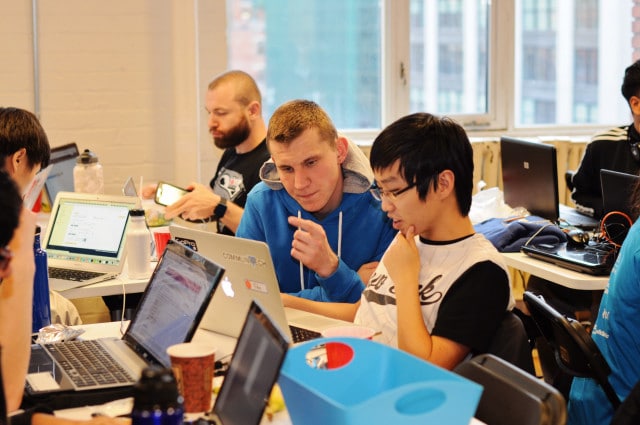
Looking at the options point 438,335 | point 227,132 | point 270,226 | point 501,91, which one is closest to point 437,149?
point 438,335

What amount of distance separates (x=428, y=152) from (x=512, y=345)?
48cm

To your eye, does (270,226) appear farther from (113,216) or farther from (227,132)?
(227,132)

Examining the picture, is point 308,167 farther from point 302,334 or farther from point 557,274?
point 557,274

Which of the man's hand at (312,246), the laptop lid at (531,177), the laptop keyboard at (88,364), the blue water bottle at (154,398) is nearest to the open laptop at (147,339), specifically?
the laptop keyboard at (88,364)

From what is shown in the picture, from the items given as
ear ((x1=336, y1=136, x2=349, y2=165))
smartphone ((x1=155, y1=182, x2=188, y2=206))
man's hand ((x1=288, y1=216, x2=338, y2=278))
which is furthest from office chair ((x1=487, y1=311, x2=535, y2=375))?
smartphone ((x1=155, y1=182, x2=188, y2=206))

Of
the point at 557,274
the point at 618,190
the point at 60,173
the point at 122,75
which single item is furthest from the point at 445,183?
the point at 122,75

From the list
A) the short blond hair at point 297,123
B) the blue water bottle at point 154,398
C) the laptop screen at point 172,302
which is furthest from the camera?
the short blond hair at point 297,123

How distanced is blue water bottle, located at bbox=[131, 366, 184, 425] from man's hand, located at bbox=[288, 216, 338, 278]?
1201mm

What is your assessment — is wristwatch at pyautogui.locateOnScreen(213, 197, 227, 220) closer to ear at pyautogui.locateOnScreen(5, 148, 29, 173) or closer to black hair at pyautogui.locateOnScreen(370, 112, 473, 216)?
ear at pyautogui.locateOnScreen(5, 148, 29, 173)

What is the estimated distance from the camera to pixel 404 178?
2.08 m

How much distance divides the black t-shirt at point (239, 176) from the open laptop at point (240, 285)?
1.57m

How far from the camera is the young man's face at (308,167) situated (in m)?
2.62

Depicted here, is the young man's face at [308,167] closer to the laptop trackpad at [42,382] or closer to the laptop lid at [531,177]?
the laptop trackpad at [42,382]

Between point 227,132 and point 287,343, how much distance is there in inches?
114
